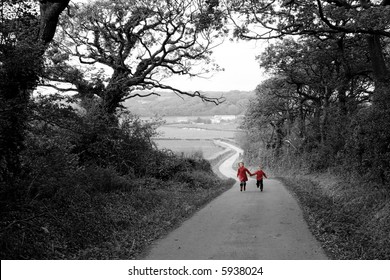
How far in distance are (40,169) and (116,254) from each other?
3.11m

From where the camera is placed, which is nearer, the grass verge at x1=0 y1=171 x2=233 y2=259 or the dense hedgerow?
the grass verge at x1=0 y1=171 x2=233 y2=259

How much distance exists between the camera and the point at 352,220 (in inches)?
432

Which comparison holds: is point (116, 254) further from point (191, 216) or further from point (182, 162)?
point (182, 162)

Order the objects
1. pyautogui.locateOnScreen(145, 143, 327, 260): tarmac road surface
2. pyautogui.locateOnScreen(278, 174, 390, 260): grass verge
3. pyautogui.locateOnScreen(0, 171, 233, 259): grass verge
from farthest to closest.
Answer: pyautogui.locateOnScreen(278, 174, 390, 260): grass verge
pyautogui.locateOnScreen(145, 143, 327, 260): tarmac road surface
pyautogui.locateOnScreen(0, 171, 233, 259): grass verge

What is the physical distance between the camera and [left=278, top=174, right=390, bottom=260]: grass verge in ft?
26.3

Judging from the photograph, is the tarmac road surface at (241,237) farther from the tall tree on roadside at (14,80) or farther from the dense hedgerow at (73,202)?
the tall tree on roadside at (14,80)

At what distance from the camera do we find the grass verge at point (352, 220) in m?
8.01

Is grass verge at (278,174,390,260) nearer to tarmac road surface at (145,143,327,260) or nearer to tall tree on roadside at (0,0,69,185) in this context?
tarmac road surface at (145,143,327,260)

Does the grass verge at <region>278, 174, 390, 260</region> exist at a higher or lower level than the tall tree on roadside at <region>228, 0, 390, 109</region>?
lower

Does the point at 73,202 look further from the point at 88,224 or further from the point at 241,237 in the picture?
the point at 241,237

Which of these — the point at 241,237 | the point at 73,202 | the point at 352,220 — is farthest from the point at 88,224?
the point at 352,220

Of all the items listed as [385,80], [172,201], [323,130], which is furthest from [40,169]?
[323,130]

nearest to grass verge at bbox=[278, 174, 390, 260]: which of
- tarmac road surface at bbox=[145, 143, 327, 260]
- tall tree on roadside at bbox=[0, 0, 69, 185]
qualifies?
tarmac road surface at bbox=[145, 143, 327, 260]

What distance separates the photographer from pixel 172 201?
47.3ft
